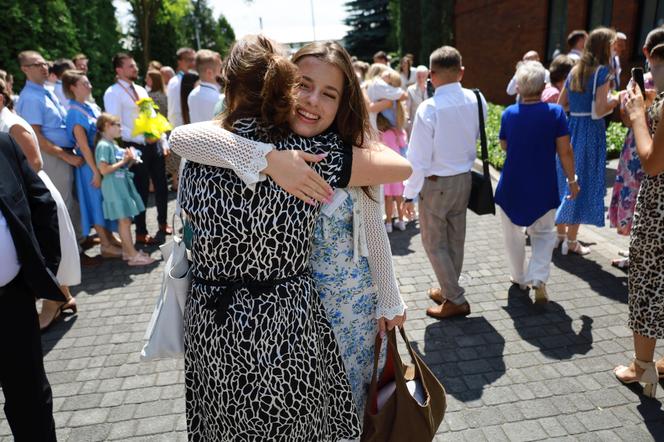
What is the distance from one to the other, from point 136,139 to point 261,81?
541 cm

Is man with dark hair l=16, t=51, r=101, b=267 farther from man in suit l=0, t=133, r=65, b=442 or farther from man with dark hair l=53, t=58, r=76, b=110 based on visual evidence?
man in suit l=0, t=133, r=65, b=442

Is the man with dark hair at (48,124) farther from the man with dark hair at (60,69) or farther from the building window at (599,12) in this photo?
the building window at (599,12)

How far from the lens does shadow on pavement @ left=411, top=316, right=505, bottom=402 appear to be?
3398 millimetres

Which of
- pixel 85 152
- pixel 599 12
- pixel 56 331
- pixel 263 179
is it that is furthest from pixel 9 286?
pixel 599 12

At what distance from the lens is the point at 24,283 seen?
2385 mm

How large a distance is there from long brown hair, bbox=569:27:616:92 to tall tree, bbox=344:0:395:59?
32620 millimetres

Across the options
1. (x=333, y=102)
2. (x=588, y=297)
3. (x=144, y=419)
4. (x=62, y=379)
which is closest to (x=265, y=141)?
(x=333, y=102)

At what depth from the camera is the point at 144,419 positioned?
3.16 metres

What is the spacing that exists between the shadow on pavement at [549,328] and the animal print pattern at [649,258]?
2.38 feet

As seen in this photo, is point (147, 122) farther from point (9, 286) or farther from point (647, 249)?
point (647, 249)

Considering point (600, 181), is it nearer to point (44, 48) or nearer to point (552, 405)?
point (552, 405)

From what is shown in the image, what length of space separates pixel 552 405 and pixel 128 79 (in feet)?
20.4

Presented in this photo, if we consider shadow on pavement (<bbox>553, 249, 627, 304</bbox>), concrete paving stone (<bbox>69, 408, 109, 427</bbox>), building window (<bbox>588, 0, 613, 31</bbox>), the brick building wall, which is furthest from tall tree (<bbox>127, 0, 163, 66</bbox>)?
concrete paving stone (<bbox>69, 408, 109, 427</bbox>)

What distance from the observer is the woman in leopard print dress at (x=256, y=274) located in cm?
166
